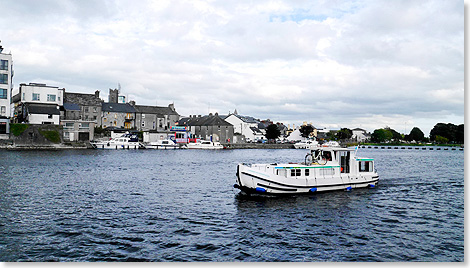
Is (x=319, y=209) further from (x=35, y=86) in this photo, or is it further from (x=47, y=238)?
(x=35, y=86)

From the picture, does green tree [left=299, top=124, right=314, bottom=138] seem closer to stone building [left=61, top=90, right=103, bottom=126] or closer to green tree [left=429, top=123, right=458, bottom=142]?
green tree [left=429, top=123, right=458, bottom=142]

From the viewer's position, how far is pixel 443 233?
20.5m

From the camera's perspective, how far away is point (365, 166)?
118ft

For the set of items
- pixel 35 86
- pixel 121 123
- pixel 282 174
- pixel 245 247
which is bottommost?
pixel 245 247

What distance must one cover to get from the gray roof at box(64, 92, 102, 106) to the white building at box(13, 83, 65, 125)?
1121cm

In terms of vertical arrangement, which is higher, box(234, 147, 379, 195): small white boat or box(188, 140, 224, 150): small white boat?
box(188, 140, 224, 150): small white boat

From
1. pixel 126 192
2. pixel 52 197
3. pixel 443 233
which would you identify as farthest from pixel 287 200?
pixel 52 197

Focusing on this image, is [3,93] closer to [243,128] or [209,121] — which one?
[209,121]

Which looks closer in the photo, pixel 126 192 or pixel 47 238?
pixel 47 238

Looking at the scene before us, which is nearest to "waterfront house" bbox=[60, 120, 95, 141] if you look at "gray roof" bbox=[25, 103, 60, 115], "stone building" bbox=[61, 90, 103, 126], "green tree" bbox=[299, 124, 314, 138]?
"gray roof" bbox=[25, 103, 60, 115]

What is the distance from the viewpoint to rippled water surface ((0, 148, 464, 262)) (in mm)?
16688

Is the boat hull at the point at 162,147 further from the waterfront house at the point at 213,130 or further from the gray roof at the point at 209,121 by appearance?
the gray roof at the point at 209,121

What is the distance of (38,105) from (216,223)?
91.6 meters

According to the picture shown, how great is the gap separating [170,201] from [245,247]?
12.2m
